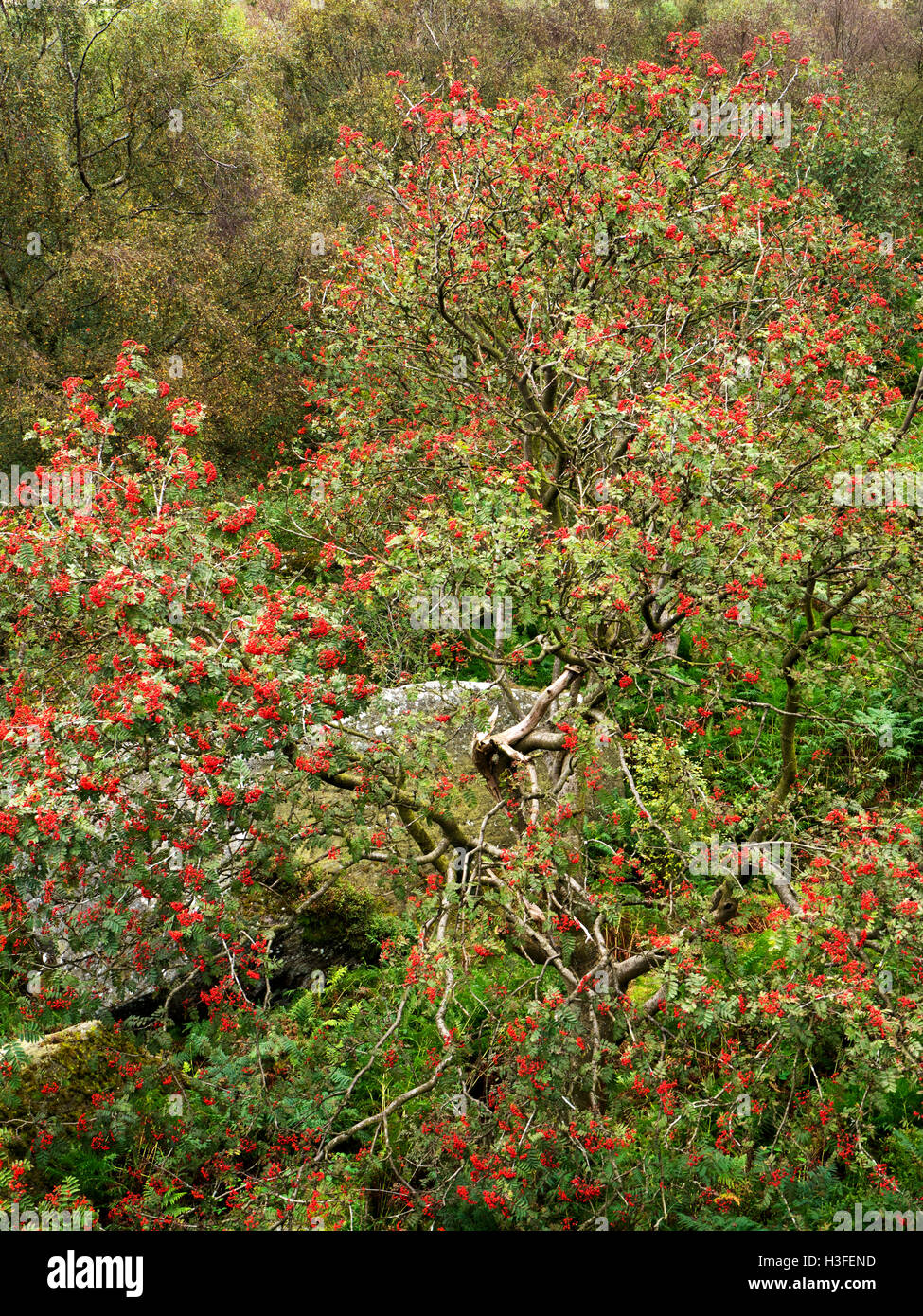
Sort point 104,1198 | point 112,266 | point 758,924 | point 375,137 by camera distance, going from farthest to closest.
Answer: point 375,137 → point 112,266 → point 758,924 → point 104,1198

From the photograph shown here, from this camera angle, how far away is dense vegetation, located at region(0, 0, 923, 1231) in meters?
4.27

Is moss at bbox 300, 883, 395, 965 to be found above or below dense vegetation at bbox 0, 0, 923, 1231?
below

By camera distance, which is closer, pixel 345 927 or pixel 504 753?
pixel 504 753

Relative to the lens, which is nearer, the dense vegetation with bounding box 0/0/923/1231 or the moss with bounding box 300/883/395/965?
the dense vegetation with bounding box 0/0/923/1231

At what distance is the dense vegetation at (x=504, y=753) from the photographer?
4273 mm

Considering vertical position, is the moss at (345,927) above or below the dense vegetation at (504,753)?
below

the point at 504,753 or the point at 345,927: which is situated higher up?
the point at 504,753

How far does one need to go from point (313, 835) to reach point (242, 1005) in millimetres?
1190

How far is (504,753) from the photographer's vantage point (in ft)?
20.3

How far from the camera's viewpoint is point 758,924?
7418 millimetres

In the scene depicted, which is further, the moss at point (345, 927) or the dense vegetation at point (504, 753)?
the moss at point (345, 927)

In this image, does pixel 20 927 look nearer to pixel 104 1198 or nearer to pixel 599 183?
pixel 104 1198

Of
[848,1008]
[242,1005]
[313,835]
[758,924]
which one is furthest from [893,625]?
[242,1005]
